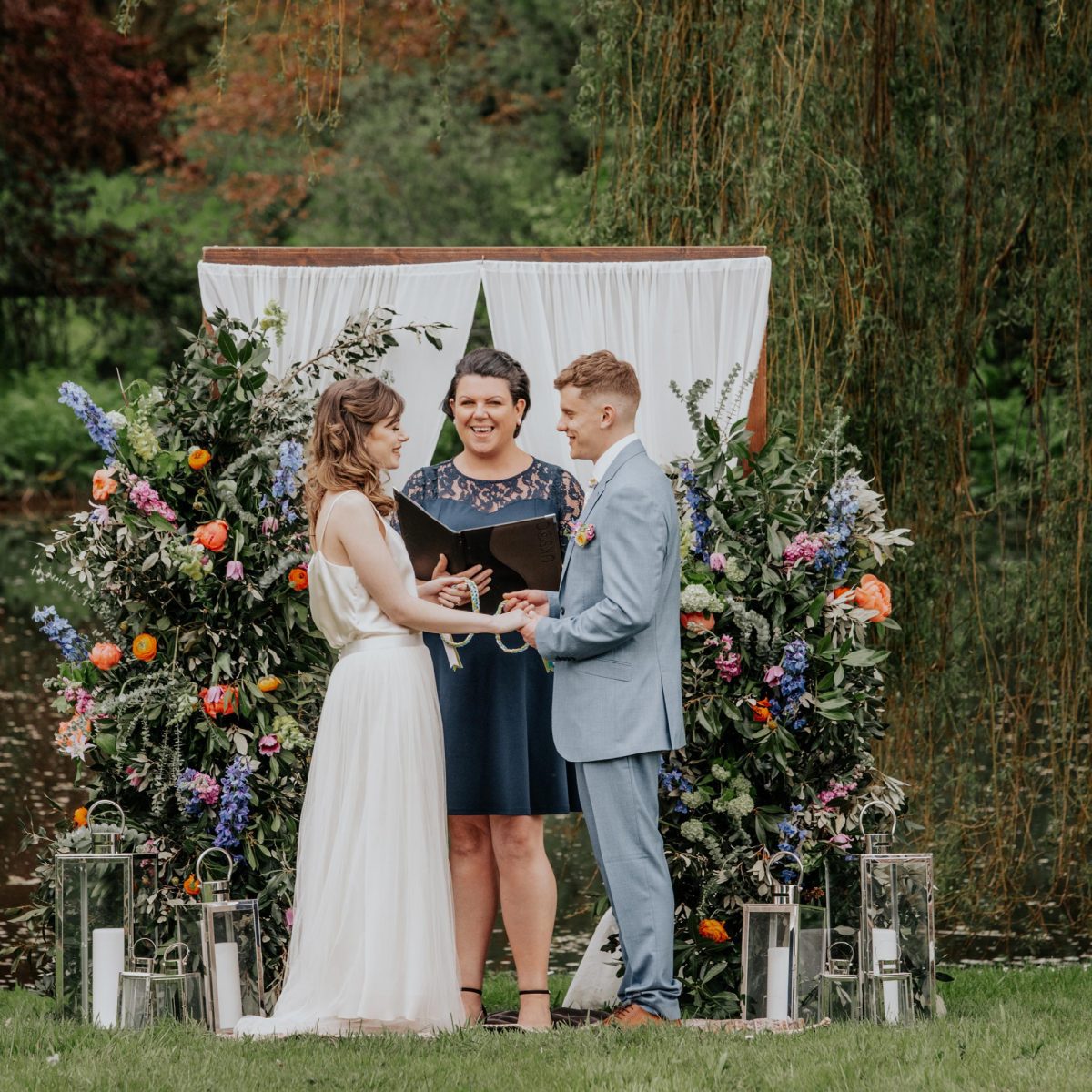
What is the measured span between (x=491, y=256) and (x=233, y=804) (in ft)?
6.46

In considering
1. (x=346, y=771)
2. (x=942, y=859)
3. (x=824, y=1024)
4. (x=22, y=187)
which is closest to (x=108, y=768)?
(x=346, y=771)

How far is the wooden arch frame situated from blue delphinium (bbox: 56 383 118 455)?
0.77 meters

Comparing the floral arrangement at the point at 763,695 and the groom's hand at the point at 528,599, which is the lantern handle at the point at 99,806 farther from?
the floral arrangement at the point at 763,695

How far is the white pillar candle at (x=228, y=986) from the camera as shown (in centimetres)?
440

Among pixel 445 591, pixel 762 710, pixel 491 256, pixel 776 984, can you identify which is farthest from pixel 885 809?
pixel 491 256

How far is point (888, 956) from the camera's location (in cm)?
435

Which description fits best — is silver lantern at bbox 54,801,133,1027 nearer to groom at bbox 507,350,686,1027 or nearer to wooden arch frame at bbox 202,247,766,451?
groom at bbox 507,350,686,1027

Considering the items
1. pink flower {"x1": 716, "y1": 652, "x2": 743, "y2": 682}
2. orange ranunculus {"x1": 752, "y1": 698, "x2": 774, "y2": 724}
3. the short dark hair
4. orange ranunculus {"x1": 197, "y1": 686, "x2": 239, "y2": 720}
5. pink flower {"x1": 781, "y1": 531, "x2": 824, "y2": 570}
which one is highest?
the short dark hair

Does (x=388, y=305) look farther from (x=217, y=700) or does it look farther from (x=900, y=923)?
(x=900, y=923)

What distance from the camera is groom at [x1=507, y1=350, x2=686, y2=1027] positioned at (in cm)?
414

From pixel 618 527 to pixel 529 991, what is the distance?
1285 mm

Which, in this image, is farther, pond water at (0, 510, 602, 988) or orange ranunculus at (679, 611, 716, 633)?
pond water at (0, 510, 602, 988)

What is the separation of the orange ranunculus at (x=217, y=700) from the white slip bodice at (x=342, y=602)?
469mm

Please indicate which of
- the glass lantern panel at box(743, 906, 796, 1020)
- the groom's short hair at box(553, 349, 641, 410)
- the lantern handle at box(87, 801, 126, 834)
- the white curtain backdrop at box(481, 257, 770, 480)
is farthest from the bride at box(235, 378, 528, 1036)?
the white curtain backdrop at box(481, 257, 770, 480)
